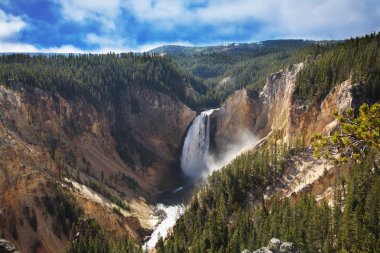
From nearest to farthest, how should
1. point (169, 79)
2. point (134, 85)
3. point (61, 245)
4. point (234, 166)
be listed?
point (61, 245)
point (234, 166)
point (134, 85)
point (169, 79)

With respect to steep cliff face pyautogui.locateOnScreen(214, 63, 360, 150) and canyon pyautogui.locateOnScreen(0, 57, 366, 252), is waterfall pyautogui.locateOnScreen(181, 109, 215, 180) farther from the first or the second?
steep cliff face pyautogui.locateOnScreen(214, 63, 360, 150)

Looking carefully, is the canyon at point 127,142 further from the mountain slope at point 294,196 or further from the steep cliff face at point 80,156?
the mountain slope at point 294,196

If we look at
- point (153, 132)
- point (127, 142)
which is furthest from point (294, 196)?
point (153, 132)

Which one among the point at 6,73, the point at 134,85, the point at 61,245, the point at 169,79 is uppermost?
the point at 169,79

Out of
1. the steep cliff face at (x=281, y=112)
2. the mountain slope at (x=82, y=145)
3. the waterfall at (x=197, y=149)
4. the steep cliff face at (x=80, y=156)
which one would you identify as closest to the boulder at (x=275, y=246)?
the steep cliff face at (x=281, y=112)

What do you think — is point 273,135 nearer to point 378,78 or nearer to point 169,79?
point 378,78

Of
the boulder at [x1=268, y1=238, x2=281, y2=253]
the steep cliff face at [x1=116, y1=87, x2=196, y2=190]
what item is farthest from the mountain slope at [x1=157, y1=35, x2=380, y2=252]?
the steep cliff face at [x1=116, y1=87, x2=196, y2=190]

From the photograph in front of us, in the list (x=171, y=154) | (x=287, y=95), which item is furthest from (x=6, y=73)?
(x=287, y=95)

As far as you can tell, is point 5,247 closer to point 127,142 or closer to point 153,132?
point 127,142
